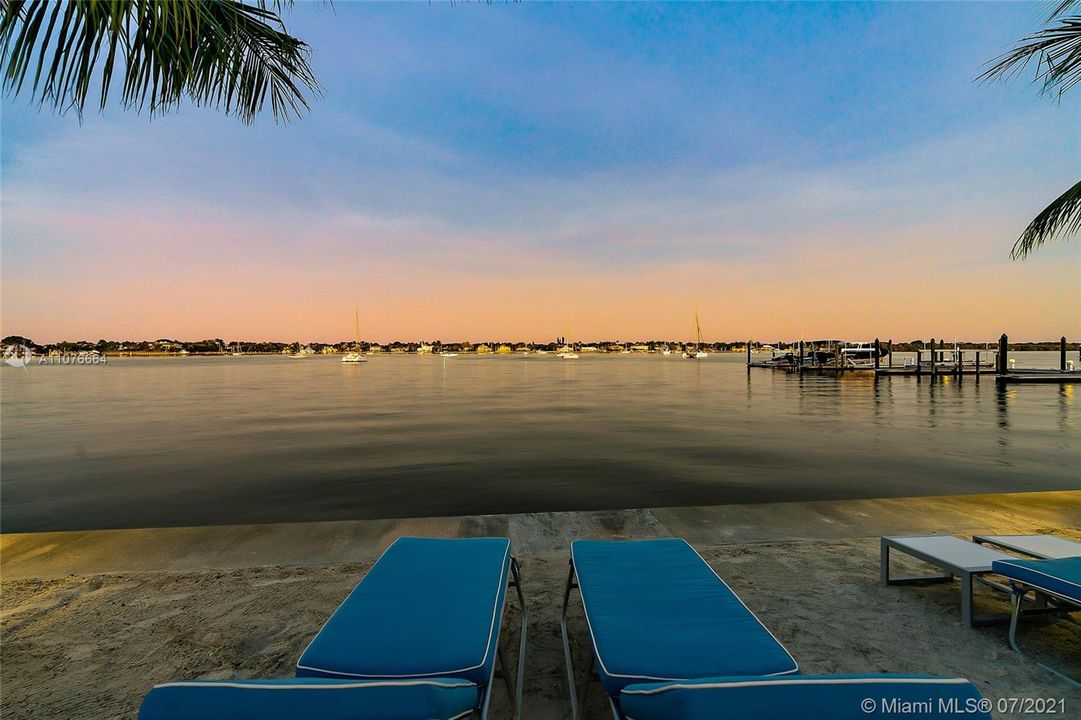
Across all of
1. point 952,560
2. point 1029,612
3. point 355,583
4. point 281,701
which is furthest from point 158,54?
point 1029,612

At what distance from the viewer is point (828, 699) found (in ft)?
3.57

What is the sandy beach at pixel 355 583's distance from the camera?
2.33 metres

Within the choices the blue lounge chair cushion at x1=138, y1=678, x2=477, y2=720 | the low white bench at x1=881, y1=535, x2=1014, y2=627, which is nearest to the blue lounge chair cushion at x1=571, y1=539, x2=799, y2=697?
the blue lounge chair cushion at x1=138, y1=678, x2=477, y2=720

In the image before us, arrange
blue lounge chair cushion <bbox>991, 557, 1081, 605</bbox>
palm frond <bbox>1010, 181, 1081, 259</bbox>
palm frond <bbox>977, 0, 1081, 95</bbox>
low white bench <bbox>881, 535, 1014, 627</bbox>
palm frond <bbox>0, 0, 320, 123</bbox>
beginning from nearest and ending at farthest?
palm frond <bbox>0, 0, 320, 123</bbox> < blue lounge chair cushion <bbox>991, 557, 1081, 605</bbox> < low white bench <bbox>881, 535, 1014, 627</bbox> < palm frond <bbox>977, 0, 1081, 95</bbox> < palm frond <bbox>1010, 181, 1081, 259</bbox>

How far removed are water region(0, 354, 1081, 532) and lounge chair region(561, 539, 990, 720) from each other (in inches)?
198

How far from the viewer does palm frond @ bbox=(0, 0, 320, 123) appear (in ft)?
7.10

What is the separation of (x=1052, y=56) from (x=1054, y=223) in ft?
5.73

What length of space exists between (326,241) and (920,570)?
3403 cm

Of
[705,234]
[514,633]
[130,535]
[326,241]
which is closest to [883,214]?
[705,234]

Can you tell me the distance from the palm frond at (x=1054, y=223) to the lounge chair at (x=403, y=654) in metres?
6.81

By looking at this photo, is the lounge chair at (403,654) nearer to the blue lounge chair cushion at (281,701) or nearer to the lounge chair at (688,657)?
the blue lounge chair cushion at (281,701)

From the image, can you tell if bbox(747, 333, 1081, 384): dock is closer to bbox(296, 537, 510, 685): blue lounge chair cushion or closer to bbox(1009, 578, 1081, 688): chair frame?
bbox(1009, 578, 1081, 688): chair frame

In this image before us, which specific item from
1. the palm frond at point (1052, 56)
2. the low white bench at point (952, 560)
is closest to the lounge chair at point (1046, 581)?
the low white bench at point (952, 560)

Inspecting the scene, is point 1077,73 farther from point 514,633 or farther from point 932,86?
point 932,86
